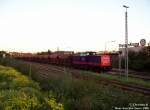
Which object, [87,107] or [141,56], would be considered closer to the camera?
[87,107]

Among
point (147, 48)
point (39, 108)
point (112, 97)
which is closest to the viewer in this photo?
point (39, 108)

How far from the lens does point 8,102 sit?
35.8 feet

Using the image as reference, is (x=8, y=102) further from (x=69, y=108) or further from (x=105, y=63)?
(x=105, y=63)

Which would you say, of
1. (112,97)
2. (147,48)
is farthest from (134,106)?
(147,48)

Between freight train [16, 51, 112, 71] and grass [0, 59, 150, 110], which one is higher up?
freight train [16, 51, 112, 71]

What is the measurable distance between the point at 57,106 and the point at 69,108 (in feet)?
5.45

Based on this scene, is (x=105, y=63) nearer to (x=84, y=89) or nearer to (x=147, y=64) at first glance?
(x=147, y=64)

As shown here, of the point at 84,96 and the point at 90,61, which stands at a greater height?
the point at 90,61

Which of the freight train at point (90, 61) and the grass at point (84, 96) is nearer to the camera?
the grass at point (84, 96)

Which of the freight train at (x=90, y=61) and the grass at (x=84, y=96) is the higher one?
the freight train at (x=90, y=61)

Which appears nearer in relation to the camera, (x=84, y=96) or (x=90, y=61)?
(x=84, y=96)

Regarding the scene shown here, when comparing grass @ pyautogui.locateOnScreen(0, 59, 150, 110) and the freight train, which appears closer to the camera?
grass @ pyautogui.locateOnScreen(0, 59, 150, 110)

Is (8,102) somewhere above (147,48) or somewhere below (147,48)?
below

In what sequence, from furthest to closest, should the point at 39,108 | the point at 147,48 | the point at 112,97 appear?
1. the point at 147,48
2. the point at 112,97
3. the point at 39,108
